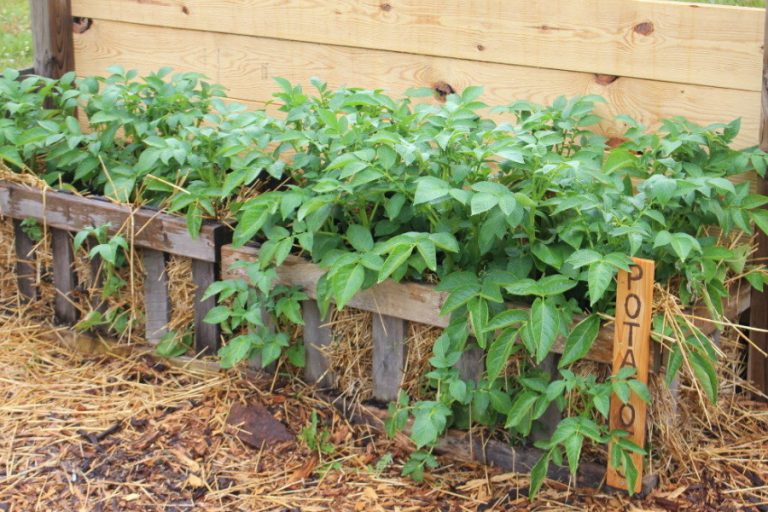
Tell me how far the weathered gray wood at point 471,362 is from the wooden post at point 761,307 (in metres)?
0.84

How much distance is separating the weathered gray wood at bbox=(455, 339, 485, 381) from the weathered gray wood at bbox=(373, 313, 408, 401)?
19 cm

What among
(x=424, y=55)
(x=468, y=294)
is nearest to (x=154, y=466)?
(x=468, y=294)

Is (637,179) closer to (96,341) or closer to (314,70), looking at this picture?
(314,70)

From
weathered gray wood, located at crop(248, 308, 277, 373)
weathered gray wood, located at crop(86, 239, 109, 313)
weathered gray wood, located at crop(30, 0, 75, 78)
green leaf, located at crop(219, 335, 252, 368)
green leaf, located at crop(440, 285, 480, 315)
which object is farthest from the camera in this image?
weathered gray wood, located at crop(30, 0, 75, 78)

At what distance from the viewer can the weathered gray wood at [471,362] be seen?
128 inches

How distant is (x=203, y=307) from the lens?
12.6 feet

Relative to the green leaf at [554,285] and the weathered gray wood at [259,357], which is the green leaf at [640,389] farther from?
the weathered gray wood at [259,357]

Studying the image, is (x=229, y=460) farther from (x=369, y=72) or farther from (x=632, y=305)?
(x=369, y=72)

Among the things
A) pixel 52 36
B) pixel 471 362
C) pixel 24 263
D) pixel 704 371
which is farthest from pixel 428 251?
pixel 52 36

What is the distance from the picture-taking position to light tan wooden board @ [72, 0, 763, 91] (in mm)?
3451

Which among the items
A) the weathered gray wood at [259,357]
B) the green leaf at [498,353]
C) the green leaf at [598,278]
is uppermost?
the green leaf at [598,278]

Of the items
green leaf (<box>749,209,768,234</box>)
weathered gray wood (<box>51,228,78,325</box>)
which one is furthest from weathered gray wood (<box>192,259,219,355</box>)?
green leaf (<box>749,209,768,234</box>)

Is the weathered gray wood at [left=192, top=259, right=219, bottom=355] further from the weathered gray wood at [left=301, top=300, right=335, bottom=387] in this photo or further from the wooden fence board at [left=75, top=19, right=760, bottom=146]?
the wooden fence board at [left=75, top=19, right=760, bottom=146]

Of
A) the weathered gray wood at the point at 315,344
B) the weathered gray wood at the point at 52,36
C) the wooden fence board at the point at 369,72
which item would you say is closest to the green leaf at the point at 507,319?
the weathered gray wood at the point at 315,344
